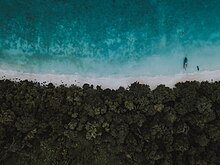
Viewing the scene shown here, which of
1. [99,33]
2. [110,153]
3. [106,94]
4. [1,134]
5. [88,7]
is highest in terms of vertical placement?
[88,7]

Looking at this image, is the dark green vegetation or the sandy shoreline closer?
the dark green vegetation

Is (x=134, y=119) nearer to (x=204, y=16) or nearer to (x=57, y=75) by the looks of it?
(x=57, y=75)

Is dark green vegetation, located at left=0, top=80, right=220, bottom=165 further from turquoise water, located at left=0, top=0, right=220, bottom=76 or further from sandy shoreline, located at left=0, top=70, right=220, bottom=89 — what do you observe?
turquoise water, located at left=0, top=0, right=220, bottom=76

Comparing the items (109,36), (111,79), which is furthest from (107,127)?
(109,36)

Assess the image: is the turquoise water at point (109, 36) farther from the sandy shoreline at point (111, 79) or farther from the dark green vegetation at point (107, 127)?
the dark green vegetation at point (107, 127)

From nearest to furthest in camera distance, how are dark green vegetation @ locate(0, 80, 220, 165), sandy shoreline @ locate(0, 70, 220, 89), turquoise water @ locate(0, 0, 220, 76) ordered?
dark green vegetation @ locate(0, 80, 220, 165), sandy shoreline @ locate(0, 70, 220, 89), turquoise water @ locate(0, 0, 220, 76)

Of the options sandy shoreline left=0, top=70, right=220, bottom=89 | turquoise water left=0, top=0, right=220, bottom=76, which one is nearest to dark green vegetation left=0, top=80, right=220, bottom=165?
sandy shoreline left=0, top=70, right=220, bottom=89

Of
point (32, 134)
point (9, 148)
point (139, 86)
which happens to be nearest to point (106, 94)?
point (139, 86)

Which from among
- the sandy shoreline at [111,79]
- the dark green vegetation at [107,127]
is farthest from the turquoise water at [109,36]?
the dark green vegetation at [107,127]
